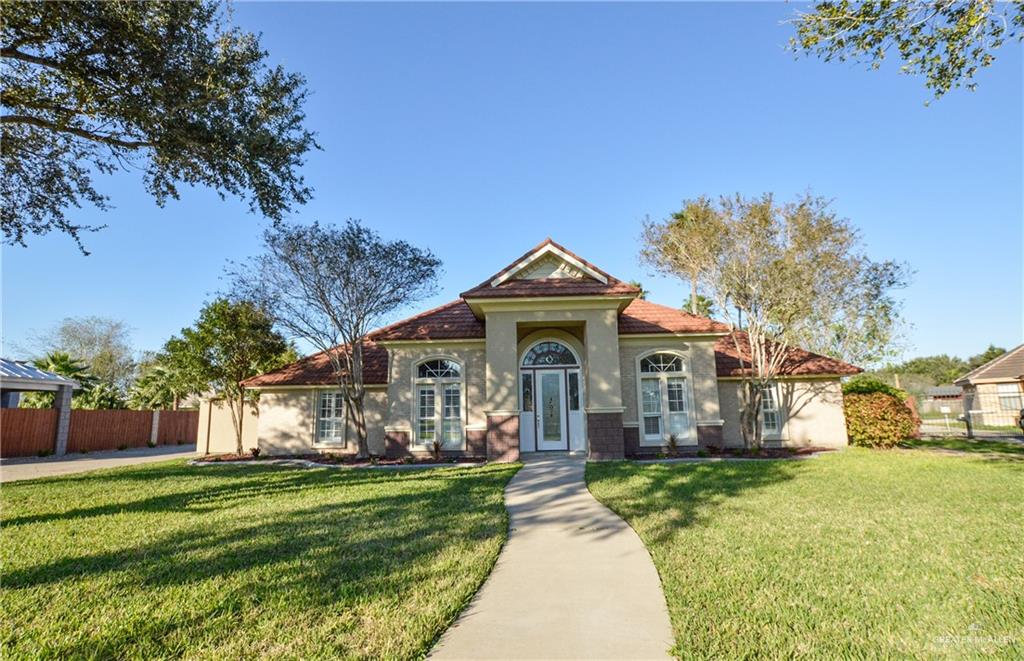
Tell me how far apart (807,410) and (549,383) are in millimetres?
9218

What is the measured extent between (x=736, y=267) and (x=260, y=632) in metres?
15.6

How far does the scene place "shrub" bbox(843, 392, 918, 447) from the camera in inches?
611

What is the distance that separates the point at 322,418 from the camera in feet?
58.2

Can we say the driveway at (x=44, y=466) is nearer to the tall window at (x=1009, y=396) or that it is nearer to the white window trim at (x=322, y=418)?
the white window trim at (x=322, y=418)

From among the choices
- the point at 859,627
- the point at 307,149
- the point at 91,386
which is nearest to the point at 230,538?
the point at 859,627

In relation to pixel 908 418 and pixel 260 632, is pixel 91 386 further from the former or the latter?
pixel 908 418

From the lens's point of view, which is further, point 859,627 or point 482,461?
point 482,461

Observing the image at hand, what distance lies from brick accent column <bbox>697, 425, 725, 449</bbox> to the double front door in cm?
366

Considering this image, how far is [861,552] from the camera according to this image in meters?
5.22

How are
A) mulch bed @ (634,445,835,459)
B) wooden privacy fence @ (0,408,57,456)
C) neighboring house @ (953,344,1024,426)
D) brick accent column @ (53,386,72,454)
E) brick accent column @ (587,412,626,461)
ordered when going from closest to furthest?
1. brick accent column @ (587,412,626,461)
2. mulch bed @ (634,445,835,459)
3. wooden privacy fence @ (0,408,57,456)
4. brick accent column @ (53,386,72,454)
5. neighboring house @ (953,344,1024,426)

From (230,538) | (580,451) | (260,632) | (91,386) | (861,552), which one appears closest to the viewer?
(260,632)

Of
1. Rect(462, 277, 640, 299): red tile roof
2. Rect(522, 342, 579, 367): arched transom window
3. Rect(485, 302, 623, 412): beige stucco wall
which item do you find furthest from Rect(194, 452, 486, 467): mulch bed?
Rect(462, 277, 640, 299): red tile roof

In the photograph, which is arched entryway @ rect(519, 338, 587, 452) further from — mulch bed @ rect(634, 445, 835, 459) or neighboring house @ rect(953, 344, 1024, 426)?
neighboring house @ rect(953, 344, 1024, 426)

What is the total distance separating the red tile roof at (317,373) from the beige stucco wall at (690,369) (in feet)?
26.6
